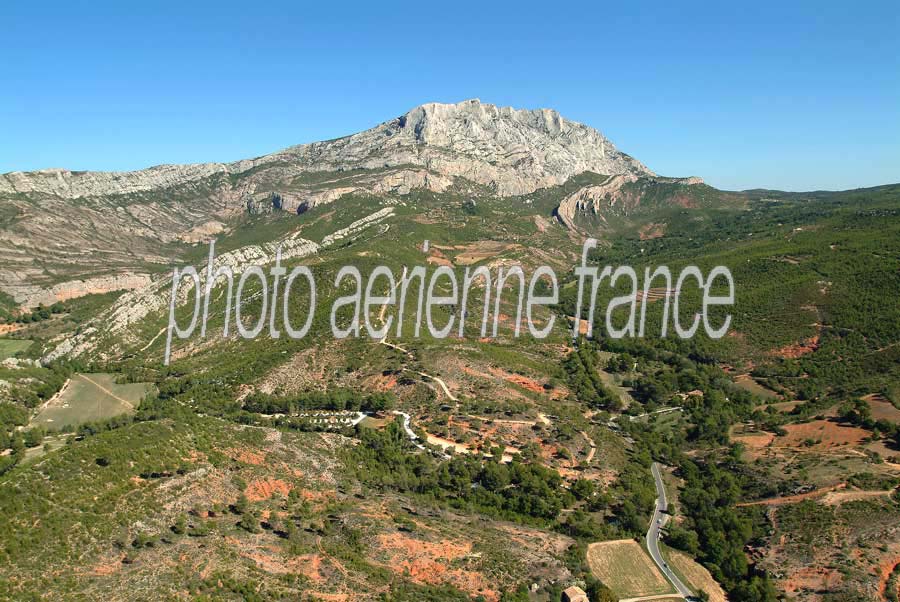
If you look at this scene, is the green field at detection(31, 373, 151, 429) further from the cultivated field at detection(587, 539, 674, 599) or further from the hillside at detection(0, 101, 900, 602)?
the cultivated field at detection(587, 539, 674, 599)

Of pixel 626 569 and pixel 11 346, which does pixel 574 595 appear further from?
pixel 11 346

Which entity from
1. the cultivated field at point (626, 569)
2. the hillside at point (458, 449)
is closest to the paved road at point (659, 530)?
the cultivated field at point (626, 569)

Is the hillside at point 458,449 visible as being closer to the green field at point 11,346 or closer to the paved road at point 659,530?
the green field at point 11,346

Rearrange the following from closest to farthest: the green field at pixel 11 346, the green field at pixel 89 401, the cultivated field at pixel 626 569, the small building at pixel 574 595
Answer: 1. the small building at pixel 574 595
2. the cultivated field at pixel 626 569
3. the green field at pixel 89 401
4. the green field at pixel 11 346

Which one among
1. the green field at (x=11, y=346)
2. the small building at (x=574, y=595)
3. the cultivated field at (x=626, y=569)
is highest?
the green field at (x=11, y=346)

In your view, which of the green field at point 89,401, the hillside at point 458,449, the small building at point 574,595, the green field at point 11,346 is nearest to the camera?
the hillside at point 458,449
